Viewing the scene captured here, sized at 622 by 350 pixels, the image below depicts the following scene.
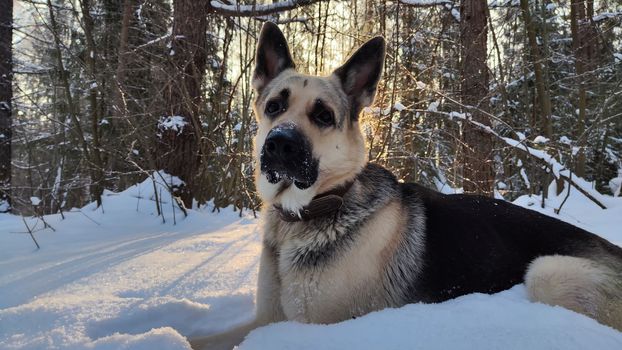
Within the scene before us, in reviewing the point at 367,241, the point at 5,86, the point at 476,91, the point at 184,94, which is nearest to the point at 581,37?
the point at 476,91

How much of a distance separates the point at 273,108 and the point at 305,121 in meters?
0.32

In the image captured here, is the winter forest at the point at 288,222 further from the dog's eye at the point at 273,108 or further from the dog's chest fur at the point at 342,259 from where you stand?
the dog's eye at the point at 273,108

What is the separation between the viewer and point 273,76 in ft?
11.2

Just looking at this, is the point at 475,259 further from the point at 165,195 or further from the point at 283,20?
the point at 283,20

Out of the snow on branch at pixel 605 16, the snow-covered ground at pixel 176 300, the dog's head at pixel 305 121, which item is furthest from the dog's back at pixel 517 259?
the snow on branch at pixel 605 16

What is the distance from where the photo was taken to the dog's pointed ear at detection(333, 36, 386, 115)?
10.6 ft

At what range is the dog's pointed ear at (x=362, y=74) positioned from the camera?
10.6 ft

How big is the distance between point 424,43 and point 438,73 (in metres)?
0.70

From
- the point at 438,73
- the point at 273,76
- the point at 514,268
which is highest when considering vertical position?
the point at 438,73

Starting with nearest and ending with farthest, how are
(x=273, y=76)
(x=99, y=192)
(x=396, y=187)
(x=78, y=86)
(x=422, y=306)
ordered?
1. (x=422, y=306)
2. (x=396, y=187)
3. (x=273, y=76)
4. (x=99, y=192)
5. (x=78, y=86)

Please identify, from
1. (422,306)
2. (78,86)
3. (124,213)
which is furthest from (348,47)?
(78,86)

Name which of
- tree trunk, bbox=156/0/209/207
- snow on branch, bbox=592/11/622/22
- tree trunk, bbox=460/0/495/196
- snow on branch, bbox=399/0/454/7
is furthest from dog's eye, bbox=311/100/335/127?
snow on branch, bbox=592/11/622/22

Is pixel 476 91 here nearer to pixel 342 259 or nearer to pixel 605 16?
pixel 342 259

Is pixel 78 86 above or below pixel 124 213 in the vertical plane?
above
